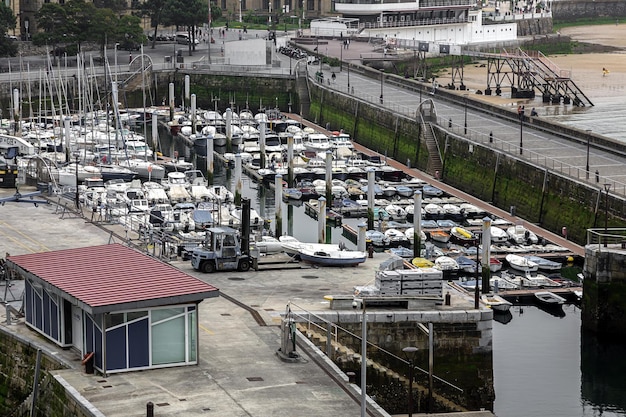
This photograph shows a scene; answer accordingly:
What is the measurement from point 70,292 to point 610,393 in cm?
2345

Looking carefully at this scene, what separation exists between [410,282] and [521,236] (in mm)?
31327

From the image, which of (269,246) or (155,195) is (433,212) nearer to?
(155,195)

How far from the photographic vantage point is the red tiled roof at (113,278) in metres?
46.3

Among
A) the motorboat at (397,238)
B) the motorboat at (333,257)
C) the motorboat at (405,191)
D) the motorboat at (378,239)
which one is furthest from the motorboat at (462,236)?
the motorboat at (333,257)

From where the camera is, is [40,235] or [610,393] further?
[40,235]

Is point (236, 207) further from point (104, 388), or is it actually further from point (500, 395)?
point (104, 388)

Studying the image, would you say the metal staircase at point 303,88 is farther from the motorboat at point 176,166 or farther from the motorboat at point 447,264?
the motorboat at point 447,264

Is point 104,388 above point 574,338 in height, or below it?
above

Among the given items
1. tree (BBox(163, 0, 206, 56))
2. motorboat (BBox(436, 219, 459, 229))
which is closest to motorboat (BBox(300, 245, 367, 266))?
motorboat (BBox(436, 219, 459, 229))

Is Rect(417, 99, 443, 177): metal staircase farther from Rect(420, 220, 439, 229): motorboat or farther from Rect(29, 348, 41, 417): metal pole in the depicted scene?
Rect(29, 348, 41, 417): metal pole

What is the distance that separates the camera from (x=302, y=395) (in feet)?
147

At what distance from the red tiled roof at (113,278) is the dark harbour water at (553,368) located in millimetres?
14237

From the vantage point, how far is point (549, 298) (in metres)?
72.0

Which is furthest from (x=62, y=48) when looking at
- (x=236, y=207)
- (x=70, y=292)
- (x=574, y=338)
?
(x=70, y=292)
